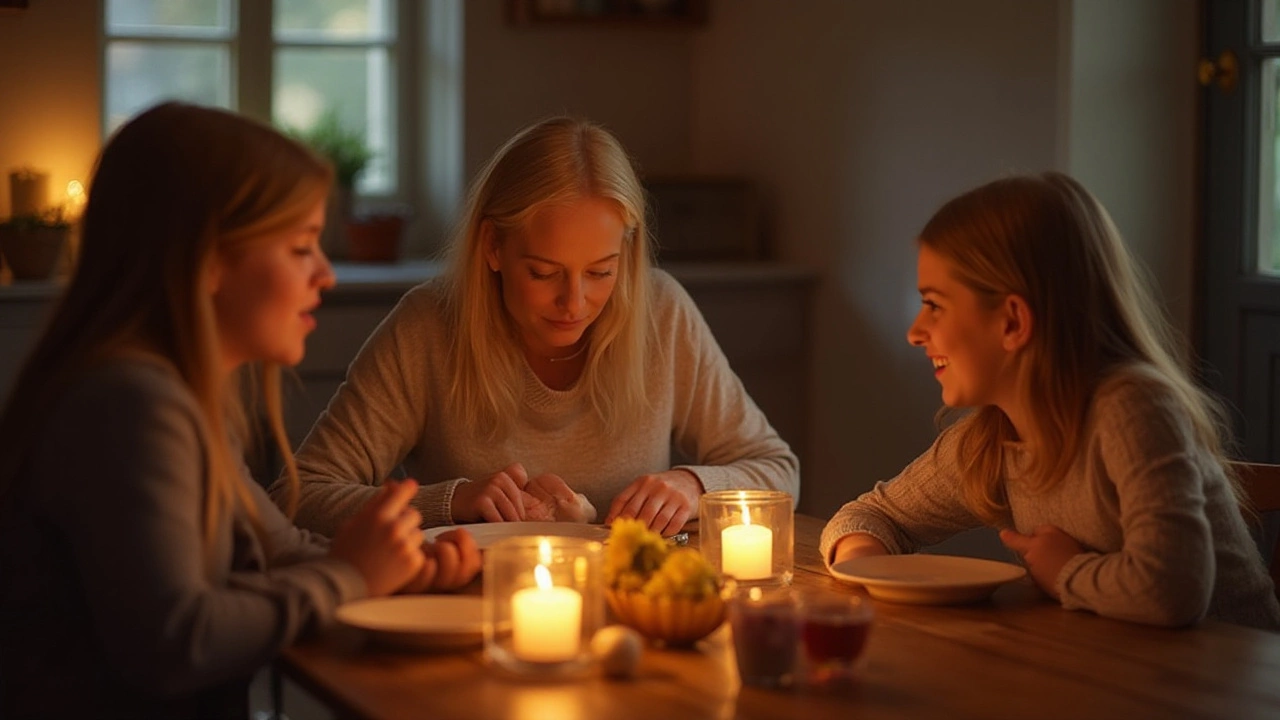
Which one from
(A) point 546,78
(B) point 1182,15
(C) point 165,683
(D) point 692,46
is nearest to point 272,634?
(C) point 165,683

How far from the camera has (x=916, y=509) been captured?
192 cm

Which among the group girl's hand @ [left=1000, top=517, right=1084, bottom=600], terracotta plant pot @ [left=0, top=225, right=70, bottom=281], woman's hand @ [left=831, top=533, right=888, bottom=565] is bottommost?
woman's hand @ [left=831, top=533, right=888, bottom=565]

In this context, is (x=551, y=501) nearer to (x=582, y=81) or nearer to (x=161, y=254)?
(x=161, y=254)

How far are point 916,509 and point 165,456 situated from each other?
96 cm

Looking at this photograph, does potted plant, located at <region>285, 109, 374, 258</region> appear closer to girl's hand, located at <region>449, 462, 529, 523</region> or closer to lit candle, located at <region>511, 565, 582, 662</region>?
girl's hand, located at <region>449, 462, 529, 523</region>

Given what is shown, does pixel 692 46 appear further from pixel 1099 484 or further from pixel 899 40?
pixel 1099 484

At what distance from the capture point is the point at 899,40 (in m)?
3.60

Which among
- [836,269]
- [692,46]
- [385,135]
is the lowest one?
[836,269]

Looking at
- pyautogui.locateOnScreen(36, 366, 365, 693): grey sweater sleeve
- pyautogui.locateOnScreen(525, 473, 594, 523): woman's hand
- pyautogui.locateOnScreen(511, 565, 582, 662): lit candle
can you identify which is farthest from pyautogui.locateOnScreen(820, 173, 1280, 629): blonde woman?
pyautogui.locateOnScreen(36, 366, 365, 693): grey sweater sleeve

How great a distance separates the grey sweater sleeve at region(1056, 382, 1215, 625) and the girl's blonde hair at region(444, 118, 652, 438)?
0.80 m

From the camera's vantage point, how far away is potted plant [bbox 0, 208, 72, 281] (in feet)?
11.1

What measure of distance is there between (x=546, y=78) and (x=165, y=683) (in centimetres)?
299

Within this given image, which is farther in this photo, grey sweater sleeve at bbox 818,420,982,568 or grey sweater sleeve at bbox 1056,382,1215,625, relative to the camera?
grey sweater sleeve at bbox 818,420,982,568

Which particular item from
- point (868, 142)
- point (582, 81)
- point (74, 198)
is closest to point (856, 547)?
point (868, 142)
